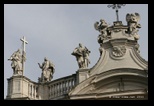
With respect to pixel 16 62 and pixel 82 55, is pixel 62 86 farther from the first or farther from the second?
pixel 16 62

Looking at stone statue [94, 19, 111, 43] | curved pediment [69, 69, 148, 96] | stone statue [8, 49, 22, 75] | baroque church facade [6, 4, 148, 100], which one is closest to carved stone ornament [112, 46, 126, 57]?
baroque church facade [6, 4, 148, 100]

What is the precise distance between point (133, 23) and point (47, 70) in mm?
3508

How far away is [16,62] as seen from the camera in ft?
49.7

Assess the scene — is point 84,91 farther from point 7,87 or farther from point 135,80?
point 7,87

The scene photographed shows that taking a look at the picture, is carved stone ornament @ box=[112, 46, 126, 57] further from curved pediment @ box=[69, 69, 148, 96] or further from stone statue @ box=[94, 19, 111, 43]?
curved pediment @ box=[69, 69, 148, 96]

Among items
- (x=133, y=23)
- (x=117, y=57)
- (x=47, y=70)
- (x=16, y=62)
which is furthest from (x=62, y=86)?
(x=133, y=23)

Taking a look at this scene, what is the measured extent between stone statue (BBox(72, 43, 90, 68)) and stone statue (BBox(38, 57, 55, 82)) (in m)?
1.26

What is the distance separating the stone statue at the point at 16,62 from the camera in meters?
15.0

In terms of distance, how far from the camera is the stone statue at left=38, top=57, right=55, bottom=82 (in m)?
15.4

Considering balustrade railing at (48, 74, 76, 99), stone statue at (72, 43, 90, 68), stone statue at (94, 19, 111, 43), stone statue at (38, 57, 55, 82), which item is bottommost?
balustrade railing at (48, 74, 76, 99)

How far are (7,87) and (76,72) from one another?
2527 mm

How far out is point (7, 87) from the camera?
15.0m

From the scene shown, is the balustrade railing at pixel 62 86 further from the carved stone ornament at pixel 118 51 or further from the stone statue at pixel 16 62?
the carved stone ornament at pixel 118 51
